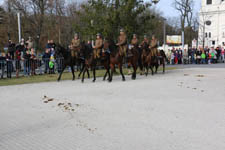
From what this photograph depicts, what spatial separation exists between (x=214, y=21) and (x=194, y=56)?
57046 mm

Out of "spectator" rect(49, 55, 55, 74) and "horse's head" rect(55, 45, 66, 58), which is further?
"spectator" rect(49, 55, 55, 74)

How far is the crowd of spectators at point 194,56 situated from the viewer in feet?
111

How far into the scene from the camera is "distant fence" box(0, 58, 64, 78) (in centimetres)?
1883

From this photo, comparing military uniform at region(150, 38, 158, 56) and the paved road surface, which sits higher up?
military uniform at region(150, 38, 158, 56)

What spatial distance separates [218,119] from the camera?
7242 millimetres

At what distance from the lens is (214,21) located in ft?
282

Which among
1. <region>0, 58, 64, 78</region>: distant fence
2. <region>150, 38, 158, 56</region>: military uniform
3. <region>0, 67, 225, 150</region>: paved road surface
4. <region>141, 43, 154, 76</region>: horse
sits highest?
<region>150, 38, 158, 56</region>: military uniform

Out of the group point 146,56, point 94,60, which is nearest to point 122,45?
point 94,60

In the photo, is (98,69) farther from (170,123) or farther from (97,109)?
(170,123)

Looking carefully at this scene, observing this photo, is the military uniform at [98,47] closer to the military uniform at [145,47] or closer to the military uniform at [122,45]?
the military uniform at [122,45]

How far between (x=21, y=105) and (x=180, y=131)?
5576mm

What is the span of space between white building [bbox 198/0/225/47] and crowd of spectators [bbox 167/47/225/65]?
1966 inches

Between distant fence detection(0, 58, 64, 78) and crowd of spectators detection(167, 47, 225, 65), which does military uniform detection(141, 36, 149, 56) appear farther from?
crowd of spectators detection(167, 47, 225, 65)

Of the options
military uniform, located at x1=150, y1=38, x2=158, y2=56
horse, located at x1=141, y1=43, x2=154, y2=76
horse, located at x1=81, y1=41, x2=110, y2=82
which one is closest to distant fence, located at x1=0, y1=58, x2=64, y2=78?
horse, located at x1=81, y1=41, x2=110, y2=82
